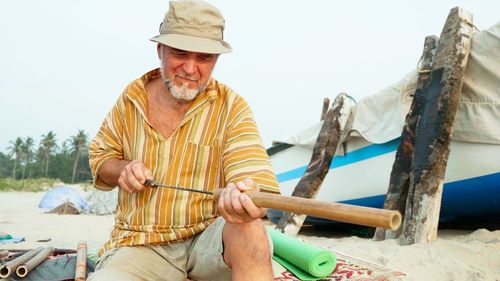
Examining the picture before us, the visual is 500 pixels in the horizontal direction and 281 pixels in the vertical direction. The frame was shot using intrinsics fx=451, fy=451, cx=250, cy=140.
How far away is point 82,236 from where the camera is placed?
6.84 meters

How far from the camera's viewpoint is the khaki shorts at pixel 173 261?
2.26 m

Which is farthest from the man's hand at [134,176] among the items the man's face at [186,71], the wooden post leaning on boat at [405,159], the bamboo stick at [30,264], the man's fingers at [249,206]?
the wooden post leaning on boat at [405,159]

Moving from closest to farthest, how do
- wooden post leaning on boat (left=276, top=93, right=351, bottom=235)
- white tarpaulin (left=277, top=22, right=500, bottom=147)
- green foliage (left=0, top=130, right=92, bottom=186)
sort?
white tarpaulin (left=277, top=22, right=500, bottom=147), wooden post leaning on boat (left=276, top=93, right=351, bottom=235), green foliage (left=0, top=130, right=92, bottom=186)

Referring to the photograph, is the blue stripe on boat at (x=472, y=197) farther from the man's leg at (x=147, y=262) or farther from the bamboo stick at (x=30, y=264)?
the bamboo stick at (x=30, y=264)

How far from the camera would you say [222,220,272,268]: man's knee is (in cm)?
205

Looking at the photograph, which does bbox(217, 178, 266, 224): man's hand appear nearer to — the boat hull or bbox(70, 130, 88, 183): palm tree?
the boat hull

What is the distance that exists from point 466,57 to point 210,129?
3.03 meters

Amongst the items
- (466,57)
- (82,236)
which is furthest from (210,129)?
(82,236)

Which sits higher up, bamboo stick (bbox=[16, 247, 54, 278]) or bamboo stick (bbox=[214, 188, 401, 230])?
bamboo stick (bbox=[214, 188, 401, 230])

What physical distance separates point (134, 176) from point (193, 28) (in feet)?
2.79

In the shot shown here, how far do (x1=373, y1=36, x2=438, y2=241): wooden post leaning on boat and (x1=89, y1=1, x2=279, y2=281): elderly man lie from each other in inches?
99.3

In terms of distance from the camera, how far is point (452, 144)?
459 cm

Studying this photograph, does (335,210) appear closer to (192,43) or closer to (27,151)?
(192,43)

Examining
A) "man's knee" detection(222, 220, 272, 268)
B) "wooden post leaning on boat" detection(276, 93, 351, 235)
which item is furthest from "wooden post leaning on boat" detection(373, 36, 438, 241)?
"man's knee" detection(222, 220, 272, 268)
